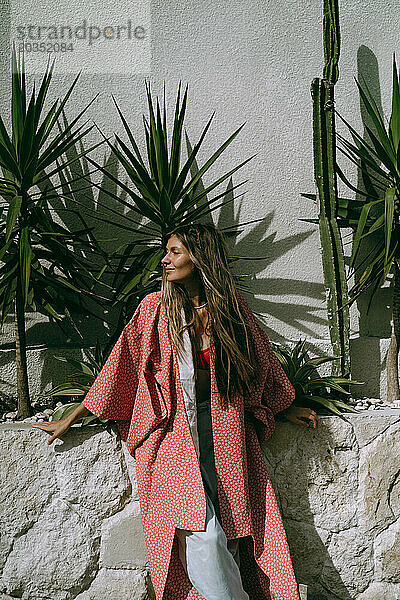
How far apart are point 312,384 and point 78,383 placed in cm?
114

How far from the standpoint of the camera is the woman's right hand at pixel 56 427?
2.97 metres

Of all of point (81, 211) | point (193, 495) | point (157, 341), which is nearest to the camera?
point (193, 495)

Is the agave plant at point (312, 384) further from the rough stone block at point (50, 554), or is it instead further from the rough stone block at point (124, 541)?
the rough stone block at point (50, 554)

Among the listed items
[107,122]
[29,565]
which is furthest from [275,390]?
[107,122]

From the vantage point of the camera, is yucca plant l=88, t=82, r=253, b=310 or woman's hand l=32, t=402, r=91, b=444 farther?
yucca plant l=88, t=82, r=253, b=310

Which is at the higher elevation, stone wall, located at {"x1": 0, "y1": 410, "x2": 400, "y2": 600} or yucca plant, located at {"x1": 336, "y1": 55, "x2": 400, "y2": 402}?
yucca plant, located at {"x1": 336, "y1": 55, "x2": 400, "y2": 402}

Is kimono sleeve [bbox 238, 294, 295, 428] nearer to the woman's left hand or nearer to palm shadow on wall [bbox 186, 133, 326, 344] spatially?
the woman's left hand

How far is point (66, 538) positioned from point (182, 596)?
587 mm

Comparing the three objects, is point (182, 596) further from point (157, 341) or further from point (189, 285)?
point (189, 285)

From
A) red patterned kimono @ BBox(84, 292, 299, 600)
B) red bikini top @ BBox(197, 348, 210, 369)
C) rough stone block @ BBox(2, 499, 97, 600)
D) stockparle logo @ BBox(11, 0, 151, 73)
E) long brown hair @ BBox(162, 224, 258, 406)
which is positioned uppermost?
stockparle logo @ BBox(11, 0, 151, 73)

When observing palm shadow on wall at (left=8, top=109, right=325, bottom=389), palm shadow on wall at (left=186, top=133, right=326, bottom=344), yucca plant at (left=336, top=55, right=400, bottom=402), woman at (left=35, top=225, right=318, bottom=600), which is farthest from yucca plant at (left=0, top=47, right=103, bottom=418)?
yucca plant at (left=336, top=55, right=400, bottom=402)

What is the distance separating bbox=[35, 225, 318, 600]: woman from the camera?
2795 millimetres

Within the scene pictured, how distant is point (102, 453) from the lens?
310 centimetres

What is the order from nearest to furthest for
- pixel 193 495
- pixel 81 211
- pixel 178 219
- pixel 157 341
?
pixel 193 495 < pixel 157 341 < pixel 178 219 < pixel 81 211
